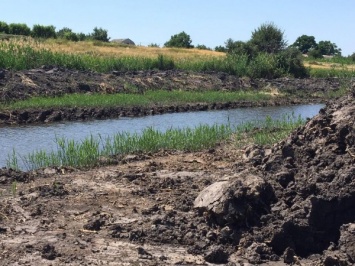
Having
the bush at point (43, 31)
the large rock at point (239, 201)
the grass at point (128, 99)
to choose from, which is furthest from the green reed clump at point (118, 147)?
the bush at point (43, 31)

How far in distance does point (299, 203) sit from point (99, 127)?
1410 centimetres

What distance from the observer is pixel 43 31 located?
227ft

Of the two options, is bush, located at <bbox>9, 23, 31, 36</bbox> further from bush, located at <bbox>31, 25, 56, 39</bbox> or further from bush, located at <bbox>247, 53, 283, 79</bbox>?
bush, located at <bbox>247, 53, 283, 79</bbox>

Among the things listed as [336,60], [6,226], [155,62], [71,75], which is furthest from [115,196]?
[336,60]

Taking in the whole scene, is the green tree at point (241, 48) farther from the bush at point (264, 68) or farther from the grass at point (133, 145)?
the grass at point (133, 145)

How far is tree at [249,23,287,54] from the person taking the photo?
50531 mm

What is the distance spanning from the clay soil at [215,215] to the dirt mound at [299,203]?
1 cm

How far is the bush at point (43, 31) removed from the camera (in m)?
68.2

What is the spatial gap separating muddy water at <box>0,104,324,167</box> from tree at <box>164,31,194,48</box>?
5452 cm

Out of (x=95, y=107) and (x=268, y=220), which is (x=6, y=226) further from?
(x=95, y=107)

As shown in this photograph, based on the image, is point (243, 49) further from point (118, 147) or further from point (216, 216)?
point (216, 216)

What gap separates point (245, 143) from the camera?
50.1 ft

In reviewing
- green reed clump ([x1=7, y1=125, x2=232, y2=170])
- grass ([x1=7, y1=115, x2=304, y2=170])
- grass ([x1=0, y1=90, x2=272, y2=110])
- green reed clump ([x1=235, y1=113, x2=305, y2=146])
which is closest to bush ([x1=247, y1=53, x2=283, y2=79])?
grass ([x1=0, y1=90, x2=272, y2=110])

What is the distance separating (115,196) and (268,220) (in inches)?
114
